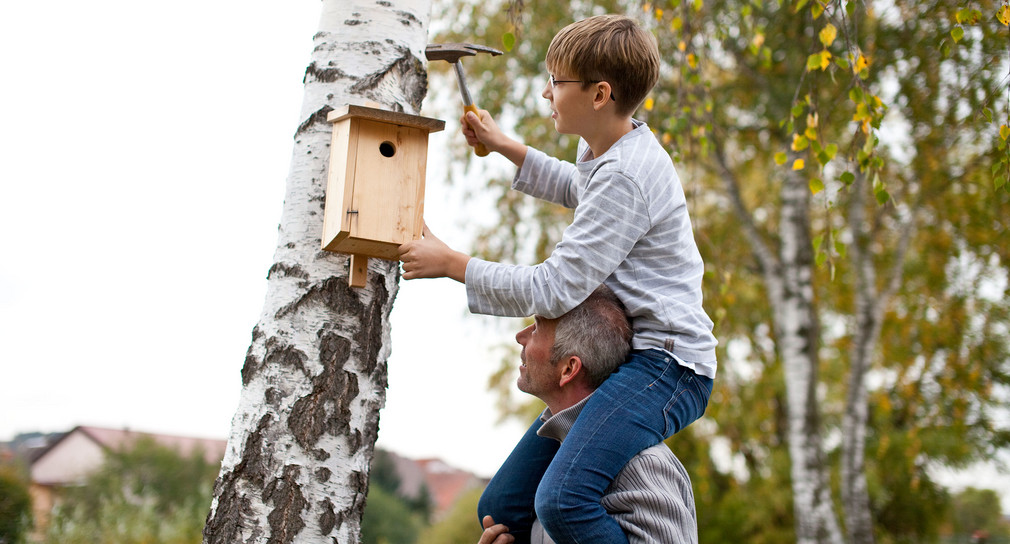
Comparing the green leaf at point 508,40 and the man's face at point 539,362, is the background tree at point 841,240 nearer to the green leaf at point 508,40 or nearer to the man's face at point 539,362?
the green leaf at point 508,40

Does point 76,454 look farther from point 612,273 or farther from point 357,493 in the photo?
point 612,273

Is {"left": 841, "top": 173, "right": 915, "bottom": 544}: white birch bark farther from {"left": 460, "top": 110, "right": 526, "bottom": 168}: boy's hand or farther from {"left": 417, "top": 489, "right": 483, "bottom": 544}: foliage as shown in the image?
{"left": 460, "top": 110, "right": 526, "bottom": 168}: boy's hand

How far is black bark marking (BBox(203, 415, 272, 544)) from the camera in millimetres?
1830

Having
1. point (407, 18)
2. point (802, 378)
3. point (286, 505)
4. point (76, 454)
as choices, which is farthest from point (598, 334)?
point (76, 454)

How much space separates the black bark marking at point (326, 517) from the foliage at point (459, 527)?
911 cm

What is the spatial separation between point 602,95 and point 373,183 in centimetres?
62

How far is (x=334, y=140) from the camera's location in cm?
209

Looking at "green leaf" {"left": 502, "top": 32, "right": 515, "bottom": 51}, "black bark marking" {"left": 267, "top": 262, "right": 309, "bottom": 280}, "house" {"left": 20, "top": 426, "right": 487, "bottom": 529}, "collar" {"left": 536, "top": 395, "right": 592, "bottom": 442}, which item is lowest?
"house" {"left": 20, "top": 426, "right": 487, "bottom": 529}

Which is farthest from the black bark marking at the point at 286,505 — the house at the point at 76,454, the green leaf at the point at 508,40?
the house at the point at 76,454

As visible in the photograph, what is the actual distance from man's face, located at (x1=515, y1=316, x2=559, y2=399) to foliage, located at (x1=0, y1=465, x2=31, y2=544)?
6.41 meters

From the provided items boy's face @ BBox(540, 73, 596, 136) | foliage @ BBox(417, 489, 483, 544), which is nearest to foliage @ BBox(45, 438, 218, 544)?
foliage @ BBox(417, 489, 483, 544)

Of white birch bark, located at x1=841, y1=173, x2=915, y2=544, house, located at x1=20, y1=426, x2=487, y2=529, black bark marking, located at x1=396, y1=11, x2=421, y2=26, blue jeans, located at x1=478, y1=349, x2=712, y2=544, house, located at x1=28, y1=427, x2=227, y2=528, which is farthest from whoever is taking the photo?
house, located at x1=28, y1=427, x2=227, y2=528

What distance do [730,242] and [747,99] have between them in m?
1.90

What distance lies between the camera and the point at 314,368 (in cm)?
192
